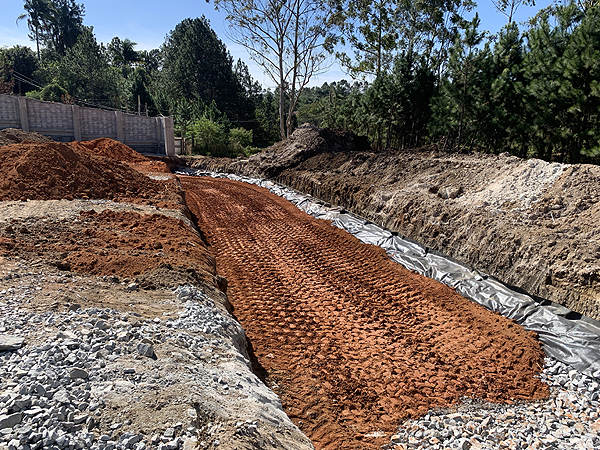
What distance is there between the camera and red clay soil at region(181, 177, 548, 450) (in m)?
4.76

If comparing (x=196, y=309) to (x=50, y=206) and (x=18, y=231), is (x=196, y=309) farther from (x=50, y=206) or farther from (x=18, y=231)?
(x=50, y=206)

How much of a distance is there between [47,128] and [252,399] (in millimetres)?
23533

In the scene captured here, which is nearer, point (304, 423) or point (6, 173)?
point (304, 423)

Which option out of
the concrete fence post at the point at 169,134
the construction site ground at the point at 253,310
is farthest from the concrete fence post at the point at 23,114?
the construction site ground at the point at 253,310

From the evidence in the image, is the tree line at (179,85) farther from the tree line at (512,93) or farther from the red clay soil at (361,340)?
the red clay soil at (361,340)

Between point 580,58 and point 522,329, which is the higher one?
point 580,58

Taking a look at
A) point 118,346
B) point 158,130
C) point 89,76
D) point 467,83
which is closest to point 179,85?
point 89,76

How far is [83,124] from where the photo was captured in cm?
2278

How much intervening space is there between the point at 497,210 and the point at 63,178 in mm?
11131

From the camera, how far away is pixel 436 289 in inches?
313

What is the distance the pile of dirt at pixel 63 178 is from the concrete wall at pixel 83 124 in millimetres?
12098

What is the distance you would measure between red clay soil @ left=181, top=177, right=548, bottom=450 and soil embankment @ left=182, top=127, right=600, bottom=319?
4.05ft

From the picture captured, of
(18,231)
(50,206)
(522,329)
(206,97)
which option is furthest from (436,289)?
(206,97)

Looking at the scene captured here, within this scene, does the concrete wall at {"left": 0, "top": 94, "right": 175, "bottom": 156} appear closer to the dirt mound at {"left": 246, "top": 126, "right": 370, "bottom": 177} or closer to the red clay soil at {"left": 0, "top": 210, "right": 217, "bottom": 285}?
the dirt mound at {"left": 246, "top": 126, "right": 370, "bottom": 177}
